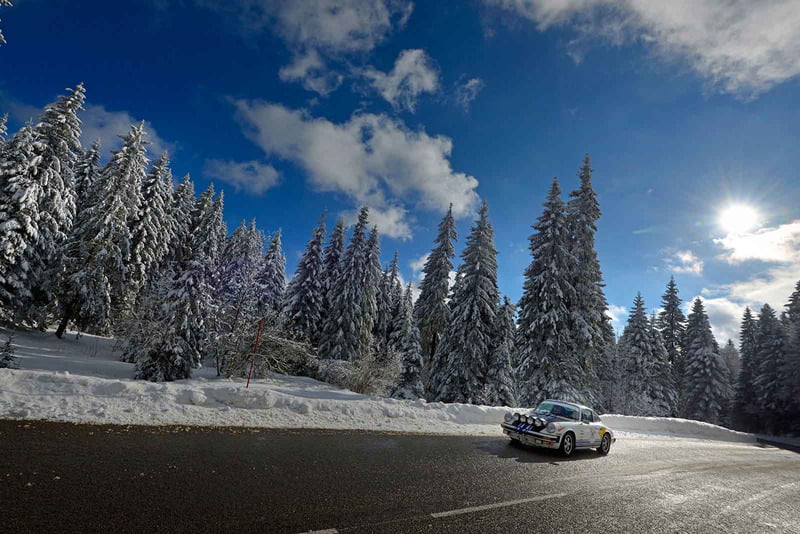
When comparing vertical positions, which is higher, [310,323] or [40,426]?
[310,323]

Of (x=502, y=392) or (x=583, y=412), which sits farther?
(x=502, y=392)

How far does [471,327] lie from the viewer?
2634 centimetres

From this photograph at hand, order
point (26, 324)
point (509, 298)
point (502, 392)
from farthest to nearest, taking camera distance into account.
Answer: point (509, 298)
point (502, 392)
point (26, 324)

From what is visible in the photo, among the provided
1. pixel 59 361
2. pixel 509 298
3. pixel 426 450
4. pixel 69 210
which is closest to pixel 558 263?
pixel 509 298

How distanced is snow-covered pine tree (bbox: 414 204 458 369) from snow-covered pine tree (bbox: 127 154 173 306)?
23564mm

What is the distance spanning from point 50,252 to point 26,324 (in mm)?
7557

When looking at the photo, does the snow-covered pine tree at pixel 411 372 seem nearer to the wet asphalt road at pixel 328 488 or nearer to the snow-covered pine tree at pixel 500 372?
the snow-covered pine tree at pixel 500 372

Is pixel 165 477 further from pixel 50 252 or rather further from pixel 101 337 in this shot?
pixel 101 337

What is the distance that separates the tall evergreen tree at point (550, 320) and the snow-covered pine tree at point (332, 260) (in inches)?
781

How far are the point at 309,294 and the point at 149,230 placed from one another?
14.6 m

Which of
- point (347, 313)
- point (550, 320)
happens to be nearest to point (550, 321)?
point (550, 320)

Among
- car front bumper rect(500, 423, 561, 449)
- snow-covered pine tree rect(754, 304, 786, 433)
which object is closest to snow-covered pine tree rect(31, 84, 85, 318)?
car front bumper rect(500, 423, 561, 449)

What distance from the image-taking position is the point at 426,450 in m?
9.33

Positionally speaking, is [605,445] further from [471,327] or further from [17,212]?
[17,212]
